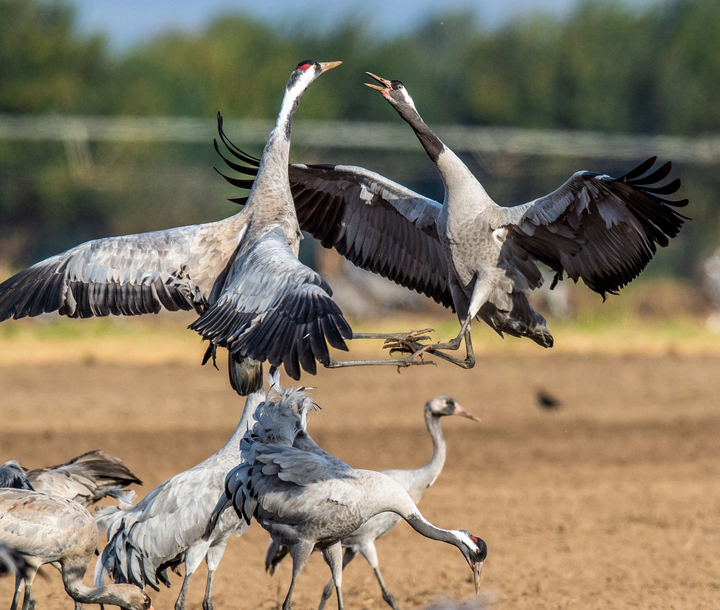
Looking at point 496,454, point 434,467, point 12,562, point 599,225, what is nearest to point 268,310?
point 12,562

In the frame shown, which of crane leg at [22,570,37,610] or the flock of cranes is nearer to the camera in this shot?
the flock of cranes

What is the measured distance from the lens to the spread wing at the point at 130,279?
5.33 metres

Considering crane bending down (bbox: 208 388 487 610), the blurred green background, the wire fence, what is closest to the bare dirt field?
crane bending down (bbox: 208 388 487 610)

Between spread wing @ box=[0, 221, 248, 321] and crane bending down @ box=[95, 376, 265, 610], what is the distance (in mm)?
971

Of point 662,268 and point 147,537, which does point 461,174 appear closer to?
point 147,537

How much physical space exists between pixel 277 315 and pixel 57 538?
5.75 feet

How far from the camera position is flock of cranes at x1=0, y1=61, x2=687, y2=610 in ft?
16.7

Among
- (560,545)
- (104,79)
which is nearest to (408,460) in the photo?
(560,545)

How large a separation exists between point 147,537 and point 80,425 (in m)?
5.47

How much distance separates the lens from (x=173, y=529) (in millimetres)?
5605

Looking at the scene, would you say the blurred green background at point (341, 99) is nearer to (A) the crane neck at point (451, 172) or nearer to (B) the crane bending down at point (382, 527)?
(B) the crane bending down at point (382, 527)

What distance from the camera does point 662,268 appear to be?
23.0 metres

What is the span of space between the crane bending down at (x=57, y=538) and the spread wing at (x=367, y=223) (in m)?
2.24

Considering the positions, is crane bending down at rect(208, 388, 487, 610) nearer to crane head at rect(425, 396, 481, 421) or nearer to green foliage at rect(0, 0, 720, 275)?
crane head at rect(425, 396, 481, 421)
